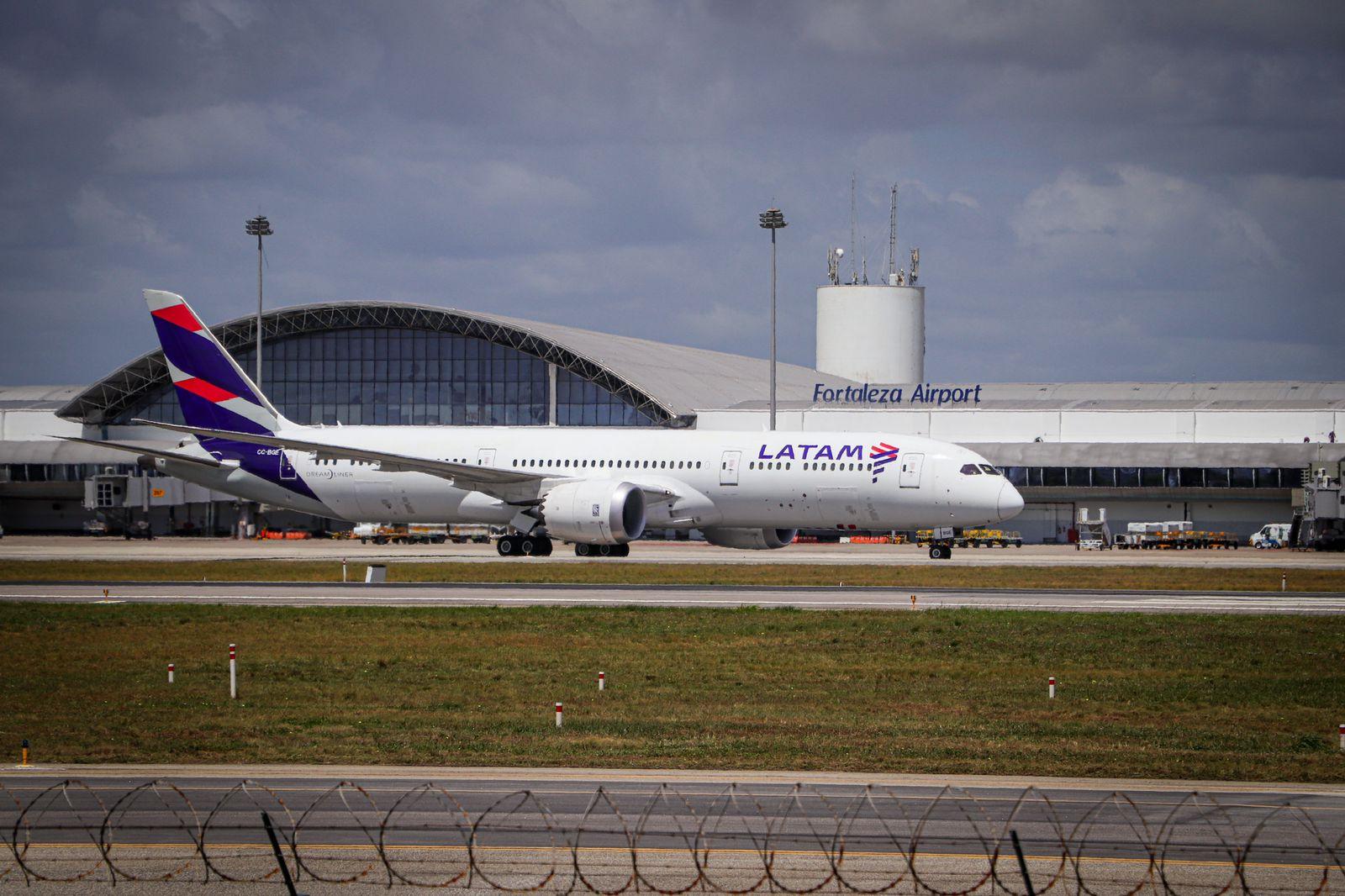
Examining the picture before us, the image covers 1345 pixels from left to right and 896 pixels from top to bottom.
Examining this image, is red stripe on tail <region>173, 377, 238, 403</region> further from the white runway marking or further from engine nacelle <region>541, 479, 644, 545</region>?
the white runway marking

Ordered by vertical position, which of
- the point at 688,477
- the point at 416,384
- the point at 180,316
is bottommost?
the point at 688,477

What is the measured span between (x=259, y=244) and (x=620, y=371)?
77.9ft

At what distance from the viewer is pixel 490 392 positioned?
323ft

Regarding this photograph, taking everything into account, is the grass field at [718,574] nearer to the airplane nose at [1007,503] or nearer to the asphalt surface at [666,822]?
the airplane nose at [1007,503]

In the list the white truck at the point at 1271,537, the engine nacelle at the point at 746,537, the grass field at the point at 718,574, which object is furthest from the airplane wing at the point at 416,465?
the white truck at the point at 1271,537

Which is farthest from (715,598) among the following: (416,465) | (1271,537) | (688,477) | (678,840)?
(1271,537)

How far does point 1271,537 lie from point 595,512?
151 feet

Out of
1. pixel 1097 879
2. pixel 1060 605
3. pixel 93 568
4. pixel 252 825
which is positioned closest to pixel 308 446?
pixel 93 568

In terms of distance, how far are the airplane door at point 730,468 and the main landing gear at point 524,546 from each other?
8.24 metres

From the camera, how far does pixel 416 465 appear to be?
59500mm

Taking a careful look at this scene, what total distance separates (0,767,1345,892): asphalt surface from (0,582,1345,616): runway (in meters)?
21.0

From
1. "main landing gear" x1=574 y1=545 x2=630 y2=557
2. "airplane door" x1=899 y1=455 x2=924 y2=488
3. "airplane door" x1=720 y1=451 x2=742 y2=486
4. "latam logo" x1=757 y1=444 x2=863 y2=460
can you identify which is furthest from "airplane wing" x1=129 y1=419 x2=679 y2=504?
"airplane door" x1=899 y1=455 x2=924 y2=488

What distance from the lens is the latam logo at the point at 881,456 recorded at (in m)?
56.0

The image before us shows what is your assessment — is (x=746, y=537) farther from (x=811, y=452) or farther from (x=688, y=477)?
(x=811, y=452)
